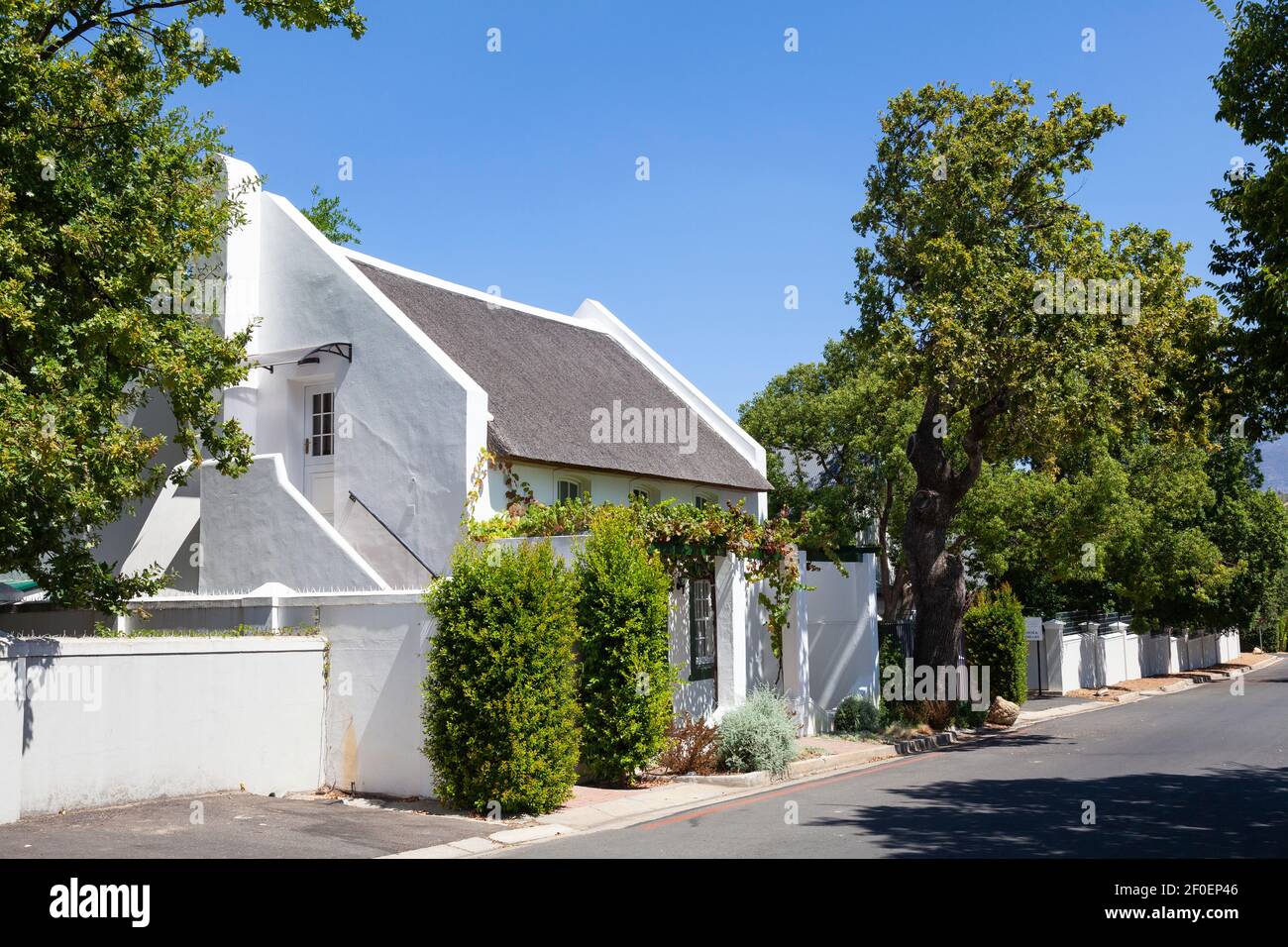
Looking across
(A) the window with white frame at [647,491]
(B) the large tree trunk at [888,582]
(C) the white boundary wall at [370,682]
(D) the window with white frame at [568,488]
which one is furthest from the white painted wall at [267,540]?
(B) the large tree trunk at [888,582]

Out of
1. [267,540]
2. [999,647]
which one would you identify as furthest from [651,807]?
[999,647]

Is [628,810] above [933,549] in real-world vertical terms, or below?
below

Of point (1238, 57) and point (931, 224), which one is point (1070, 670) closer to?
point (931, 224)

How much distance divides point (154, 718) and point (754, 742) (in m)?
8.05

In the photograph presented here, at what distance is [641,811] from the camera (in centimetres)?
1390

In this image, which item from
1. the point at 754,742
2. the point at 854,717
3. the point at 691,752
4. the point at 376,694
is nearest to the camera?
the point at 376,694

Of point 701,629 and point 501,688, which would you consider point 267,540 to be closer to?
point 501,688

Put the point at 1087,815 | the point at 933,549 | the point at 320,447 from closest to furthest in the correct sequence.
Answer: the point at 1087,815 < the point at 320,447 < the point at 933,549

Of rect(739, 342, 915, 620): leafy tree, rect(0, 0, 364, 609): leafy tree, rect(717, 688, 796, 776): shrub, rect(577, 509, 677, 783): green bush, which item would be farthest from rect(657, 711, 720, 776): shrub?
rect(739, 342, 915, 620): leafy tree

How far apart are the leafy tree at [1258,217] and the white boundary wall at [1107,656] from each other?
79.2ft

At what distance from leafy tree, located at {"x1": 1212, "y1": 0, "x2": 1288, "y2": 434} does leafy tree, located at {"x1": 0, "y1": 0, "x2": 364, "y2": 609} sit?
39.4 ft

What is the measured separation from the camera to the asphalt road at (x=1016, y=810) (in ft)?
35.0

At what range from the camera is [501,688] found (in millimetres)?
13492

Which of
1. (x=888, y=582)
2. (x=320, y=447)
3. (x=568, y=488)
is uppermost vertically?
(x=320, y=447)
